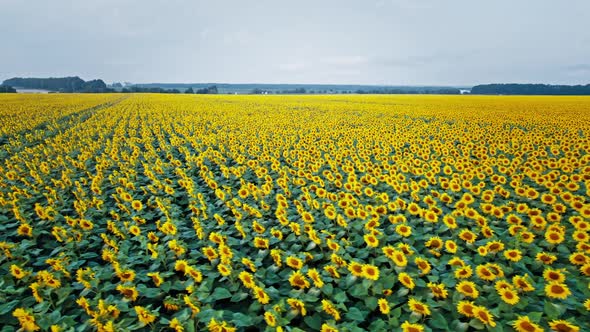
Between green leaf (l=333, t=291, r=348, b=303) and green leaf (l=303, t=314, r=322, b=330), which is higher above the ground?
green leaf (l=333, t=291, r=348, b=303)

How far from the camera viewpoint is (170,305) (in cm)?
308

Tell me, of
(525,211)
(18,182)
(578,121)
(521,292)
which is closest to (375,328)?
(521,292)

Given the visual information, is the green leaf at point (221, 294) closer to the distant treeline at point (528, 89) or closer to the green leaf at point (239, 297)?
the green leaf at point (239, 297)

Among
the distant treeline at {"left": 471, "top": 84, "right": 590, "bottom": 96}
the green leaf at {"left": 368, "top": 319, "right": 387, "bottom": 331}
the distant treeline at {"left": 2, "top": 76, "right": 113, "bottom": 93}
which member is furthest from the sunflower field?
the distant treeline at {"left": 2, "top": 76, "right": 113, "bottom": 93}

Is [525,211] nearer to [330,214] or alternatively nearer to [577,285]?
[577,285]

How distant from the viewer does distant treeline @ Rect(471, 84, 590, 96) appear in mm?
78312

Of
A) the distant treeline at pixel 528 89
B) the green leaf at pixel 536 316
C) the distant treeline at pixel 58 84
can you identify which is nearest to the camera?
the green leaf at pixel 536 316

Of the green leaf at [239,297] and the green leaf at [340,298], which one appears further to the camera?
the green leaf at [239,297]

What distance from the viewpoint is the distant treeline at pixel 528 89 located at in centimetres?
7831

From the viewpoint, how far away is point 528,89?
8506 cm

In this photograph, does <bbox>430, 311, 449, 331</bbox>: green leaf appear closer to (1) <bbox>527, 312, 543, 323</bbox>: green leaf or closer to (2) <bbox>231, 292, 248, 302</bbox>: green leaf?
(1) <bbox>527, 312, 543, 323</bbox>: green leaf

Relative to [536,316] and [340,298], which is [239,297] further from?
[536,316]

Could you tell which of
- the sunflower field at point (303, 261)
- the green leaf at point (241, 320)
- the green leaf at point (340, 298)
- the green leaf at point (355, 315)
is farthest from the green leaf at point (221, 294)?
the green leaf at point (355, 315)

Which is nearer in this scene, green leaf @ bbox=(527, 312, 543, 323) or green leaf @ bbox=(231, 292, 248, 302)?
green leaf @ bbox=(527, 312, 543, 323)
